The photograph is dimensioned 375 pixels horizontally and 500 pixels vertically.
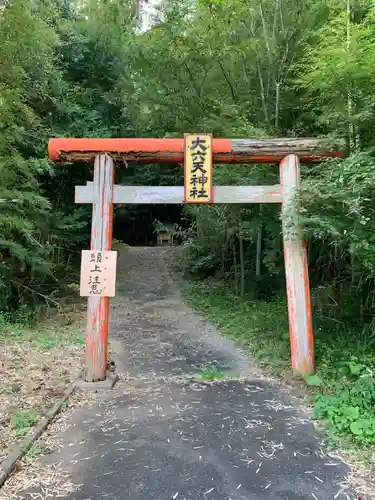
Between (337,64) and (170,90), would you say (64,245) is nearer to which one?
(170,90)

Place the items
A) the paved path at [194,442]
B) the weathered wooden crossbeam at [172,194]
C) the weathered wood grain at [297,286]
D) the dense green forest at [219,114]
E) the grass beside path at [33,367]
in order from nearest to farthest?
1. the paved path at [194,442]
2. the grass beside path at [33,367]
3. the dense green forest at [219,114]
4. the weathered wood grain at [297,286]
5. the weathered wooden crossbeam at [172,194]

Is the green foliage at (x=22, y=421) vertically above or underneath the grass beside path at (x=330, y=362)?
underneath

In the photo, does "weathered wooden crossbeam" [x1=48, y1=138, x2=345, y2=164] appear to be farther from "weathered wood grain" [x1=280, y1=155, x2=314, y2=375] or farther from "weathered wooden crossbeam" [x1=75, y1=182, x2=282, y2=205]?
"weathered wooden crossbeam" [x1=75, y1=182, x2=282, y2=205]

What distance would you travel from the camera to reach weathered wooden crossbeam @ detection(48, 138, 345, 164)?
15.5ft

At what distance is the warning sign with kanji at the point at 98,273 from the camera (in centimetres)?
473

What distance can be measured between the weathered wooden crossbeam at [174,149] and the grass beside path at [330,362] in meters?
2.20

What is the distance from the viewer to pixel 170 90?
8.89 m

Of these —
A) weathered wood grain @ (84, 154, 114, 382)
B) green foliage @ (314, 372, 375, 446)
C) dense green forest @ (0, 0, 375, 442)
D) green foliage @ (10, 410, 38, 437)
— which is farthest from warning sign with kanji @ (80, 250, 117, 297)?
green foliage @ (314, 372, 375, 446)

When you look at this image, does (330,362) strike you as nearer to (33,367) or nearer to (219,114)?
(33,367)

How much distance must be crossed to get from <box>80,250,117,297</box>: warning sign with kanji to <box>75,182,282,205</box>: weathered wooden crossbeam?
65cm

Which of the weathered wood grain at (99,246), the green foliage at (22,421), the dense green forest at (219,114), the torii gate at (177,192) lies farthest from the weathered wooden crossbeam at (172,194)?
the green foliage at (22,421)

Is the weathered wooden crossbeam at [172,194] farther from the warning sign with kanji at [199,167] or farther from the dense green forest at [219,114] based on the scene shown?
the dense green forest at [219,114]

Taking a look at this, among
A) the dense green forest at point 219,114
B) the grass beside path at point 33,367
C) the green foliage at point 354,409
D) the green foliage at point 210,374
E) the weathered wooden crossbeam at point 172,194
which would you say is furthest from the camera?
the green foliage at point 210,374

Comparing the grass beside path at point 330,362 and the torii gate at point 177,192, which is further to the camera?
the torii gate at point 177,192
